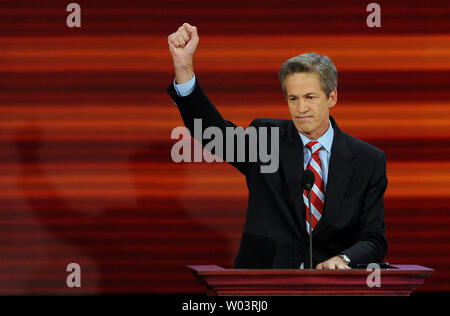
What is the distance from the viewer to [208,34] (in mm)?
4648

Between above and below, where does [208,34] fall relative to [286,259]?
above

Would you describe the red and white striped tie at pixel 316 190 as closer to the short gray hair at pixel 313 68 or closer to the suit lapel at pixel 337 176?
the suit lapel at pixel 337 176

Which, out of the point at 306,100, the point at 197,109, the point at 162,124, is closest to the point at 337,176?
the point at 306,100

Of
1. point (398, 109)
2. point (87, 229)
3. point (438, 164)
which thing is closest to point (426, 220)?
point (438, 164)

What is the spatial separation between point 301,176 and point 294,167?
2.4 inches

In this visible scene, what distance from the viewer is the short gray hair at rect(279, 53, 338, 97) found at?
10.1 ft

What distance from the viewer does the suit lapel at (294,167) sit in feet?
9.78

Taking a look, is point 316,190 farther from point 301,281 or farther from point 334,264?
point 301,281

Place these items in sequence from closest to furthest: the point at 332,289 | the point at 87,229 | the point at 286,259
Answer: the point at 332,289 < the point at 286,259 < the point at 87,229

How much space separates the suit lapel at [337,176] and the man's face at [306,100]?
0.40 feet

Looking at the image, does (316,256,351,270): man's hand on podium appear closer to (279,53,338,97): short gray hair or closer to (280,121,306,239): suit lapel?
(280,121,306,239): suit lapel

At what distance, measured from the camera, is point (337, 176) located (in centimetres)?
305

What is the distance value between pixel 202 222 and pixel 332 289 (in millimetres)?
2352

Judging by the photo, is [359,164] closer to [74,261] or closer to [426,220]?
[426,220]
